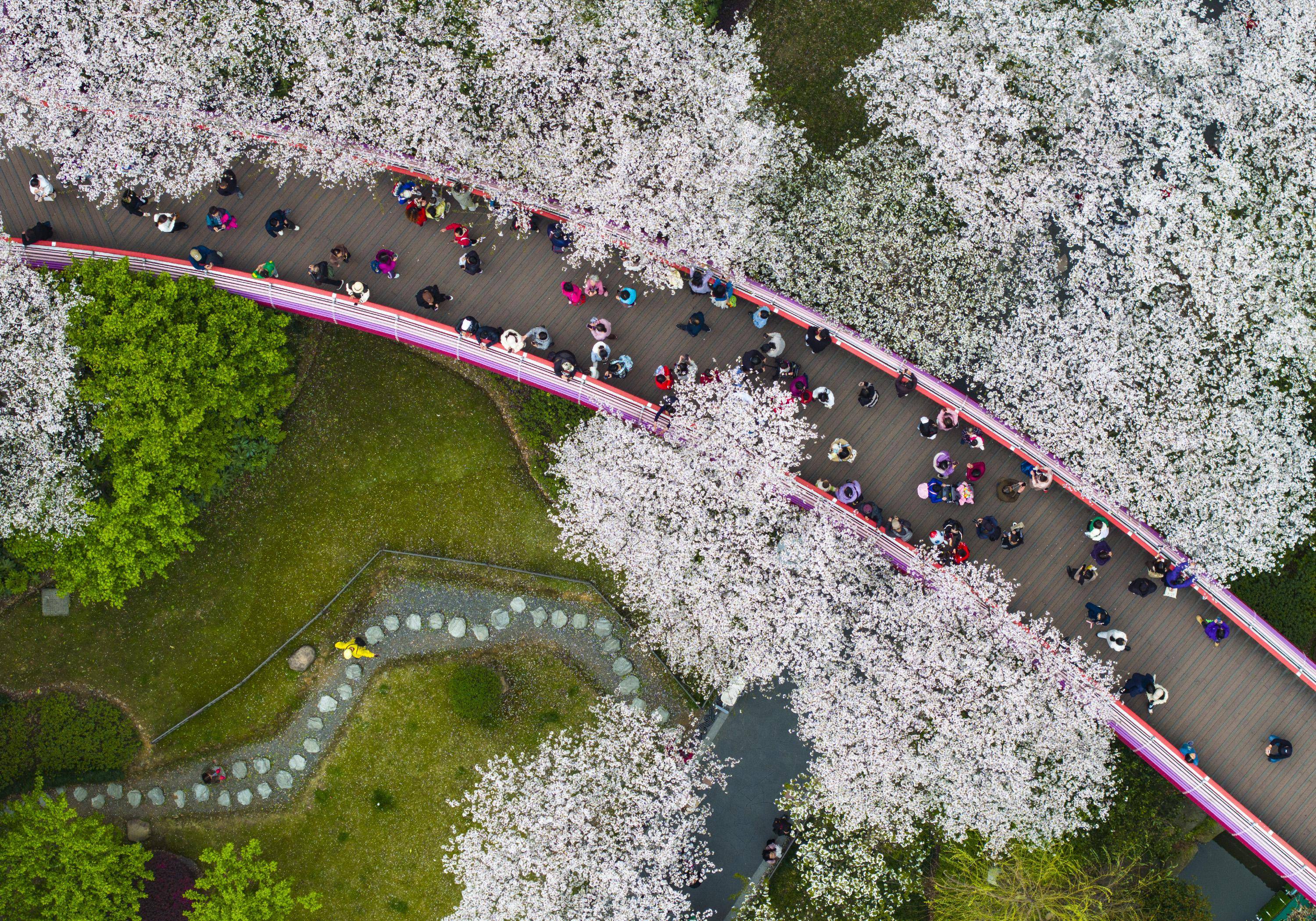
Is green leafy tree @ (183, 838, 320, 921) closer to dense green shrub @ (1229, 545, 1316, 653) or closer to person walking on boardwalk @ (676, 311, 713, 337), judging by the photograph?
person walking on boardwalk @ (676, 311, 713, 337)

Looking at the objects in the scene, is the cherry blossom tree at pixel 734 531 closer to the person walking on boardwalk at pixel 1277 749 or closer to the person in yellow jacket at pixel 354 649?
the person in yellow jacket at pixel 354 649

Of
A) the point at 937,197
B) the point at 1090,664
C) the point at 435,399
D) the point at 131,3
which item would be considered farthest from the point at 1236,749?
the point at 131,3

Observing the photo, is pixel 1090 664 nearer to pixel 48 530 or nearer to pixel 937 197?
pixel 937 197

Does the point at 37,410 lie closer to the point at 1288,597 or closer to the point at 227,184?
the point at 227,184

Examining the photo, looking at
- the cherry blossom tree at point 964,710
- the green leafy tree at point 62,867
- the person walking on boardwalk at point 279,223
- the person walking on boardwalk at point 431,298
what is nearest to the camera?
the cherry blossom tree at point 964,710

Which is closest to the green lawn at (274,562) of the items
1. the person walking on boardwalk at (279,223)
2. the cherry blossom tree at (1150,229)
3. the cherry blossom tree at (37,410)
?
the person walking on boardwalk at (279,223)

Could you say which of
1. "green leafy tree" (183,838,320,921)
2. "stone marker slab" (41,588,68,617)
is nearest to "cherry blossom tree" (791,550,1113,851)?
"green leafy tree" (183,838,320,921)
